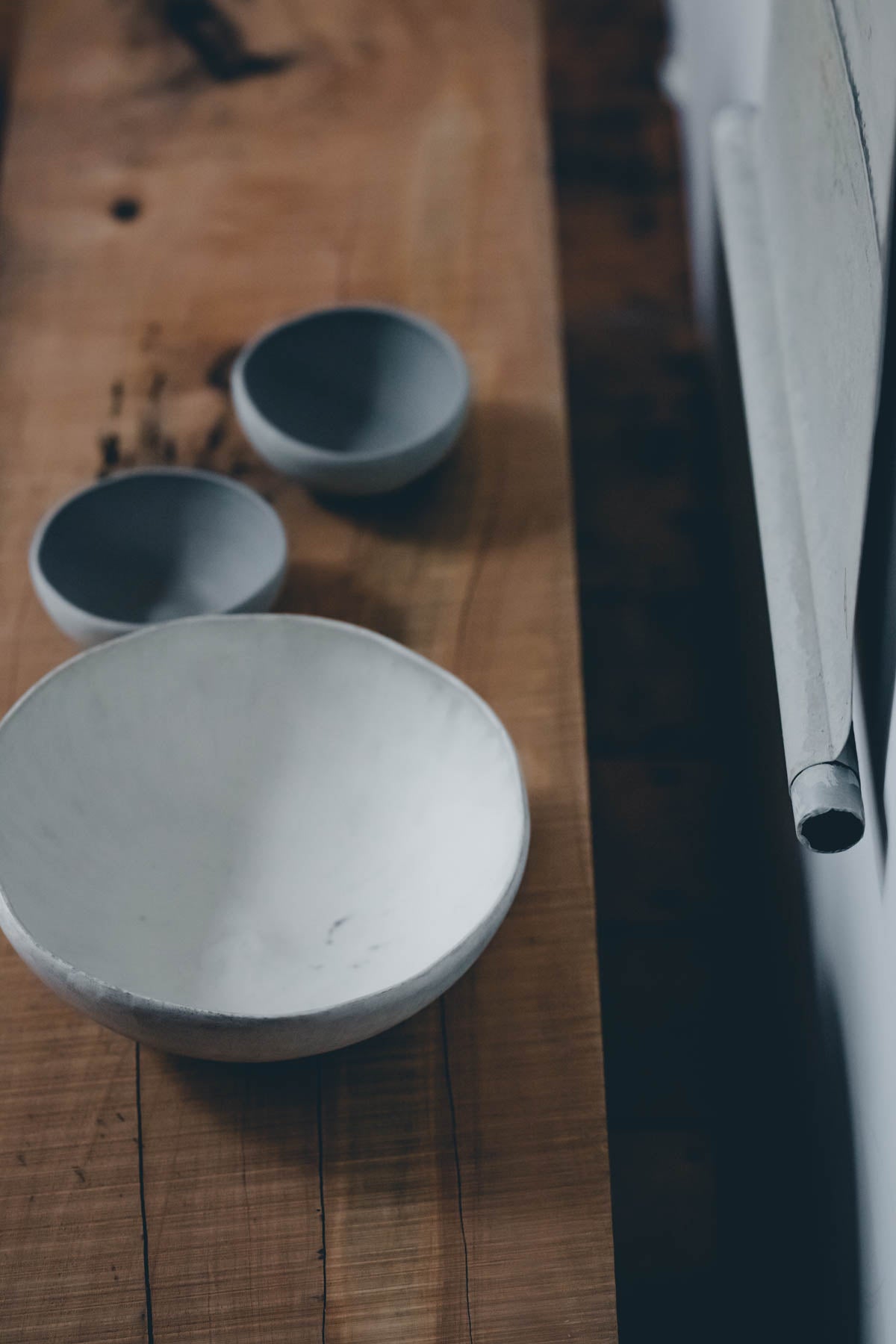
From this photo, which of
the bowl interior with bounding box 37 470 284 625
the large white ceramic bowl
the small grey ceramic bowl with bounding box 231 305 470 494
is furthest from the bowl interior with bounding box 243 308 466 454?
the large white ceramic bowl

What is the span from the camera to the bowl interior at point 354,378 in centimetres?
114

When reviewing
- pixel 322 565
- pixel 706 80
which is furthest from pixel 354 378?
pixel 706 80

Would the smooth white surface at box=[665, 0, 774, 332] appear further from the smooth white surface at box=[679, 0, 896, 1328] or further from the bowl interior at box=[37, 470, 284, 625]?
the bowl interior at box=[37, 470, 284, 625]

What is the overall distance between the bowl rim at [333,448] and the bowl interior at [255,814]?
0.18m

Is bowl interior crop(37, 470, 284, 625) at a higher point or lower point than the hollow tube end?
lower

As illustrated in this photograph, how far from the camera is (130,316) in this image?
1225 millimetres

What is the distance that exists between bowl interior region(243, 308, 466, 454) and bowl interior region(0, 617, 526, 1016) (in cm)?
29

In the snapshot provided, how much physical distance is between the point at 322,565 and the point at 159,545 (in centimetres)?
13

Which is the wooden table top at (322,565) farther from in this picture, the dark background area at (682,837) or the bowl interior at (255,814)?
the dark background area at (682,837)

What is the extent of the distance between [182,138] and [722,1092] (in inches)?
41.9

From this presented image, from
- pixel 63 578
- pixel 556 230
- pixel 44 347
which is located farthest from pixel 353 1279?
pixel 556 230

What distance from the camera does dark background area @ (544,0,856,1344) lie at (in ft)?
3.52

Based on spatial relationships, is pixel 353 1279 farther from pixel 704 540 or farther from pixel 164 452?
pixel 704 540

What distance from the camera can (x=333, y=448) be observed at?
1.15m
